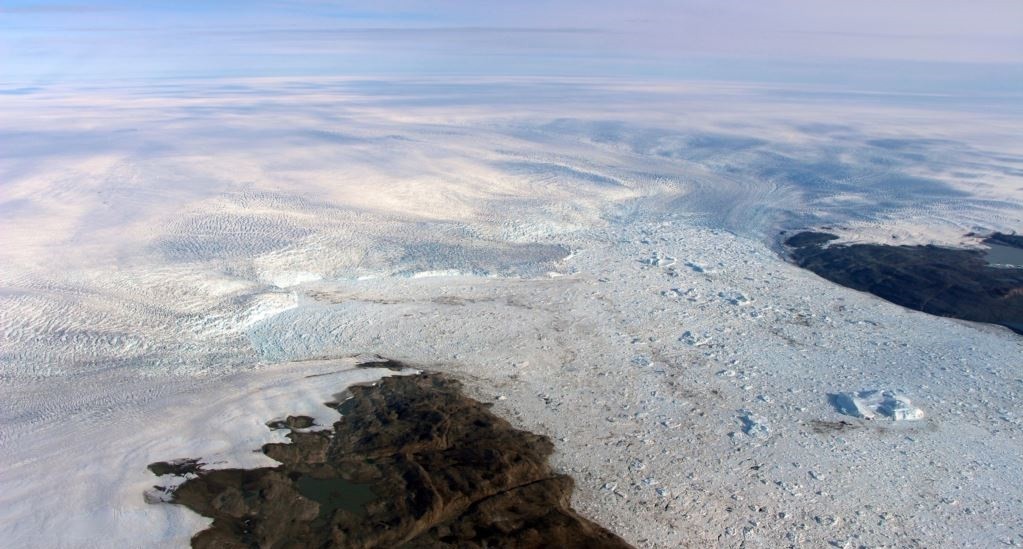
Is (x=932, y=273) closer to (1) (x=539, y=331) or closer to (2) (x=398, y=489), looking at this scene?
(1) (x=539, y=331)

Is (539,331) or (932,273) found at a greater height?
(932,273)

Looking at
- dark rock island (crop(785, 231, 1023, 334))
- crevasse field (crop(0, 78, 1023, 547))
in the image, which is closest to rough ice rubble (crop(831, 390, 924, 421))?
crevasse field (crop(0, 78, 1023, 547))

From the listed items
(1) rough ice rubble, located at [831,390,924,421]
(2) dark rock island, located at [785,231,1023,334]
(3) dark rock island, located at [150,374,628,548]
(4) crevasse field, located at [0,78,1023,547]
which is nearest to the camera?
(3) dark rock island, located at [150,374,628,548]

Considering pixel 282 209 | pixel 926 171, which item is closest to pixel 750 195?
pixel 926 171

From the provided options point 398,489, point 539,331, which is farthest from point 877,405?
point 398,489

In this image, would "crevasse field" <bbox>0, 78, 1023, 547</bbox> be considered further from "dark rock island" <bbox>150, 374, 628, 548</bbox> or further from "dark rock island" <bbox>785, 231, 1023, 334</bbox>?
"dark rock island" <bbox>785, 231, 1023, 334</bbox>

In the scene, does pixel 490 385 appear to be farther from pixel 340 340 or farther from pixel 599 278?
pixel 599 278

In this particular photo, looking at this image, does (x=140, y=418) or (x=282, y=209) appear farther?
(x=282, y=209)
